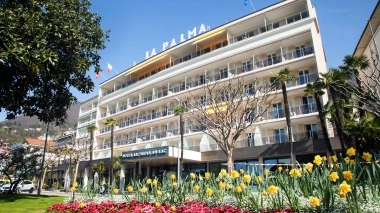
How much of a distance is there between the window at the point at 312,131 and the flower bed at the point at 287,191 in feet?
67.3

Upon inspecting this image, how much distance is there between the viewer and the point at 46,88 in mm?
12383

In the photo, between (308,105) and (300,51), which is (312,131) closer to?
(308,105)

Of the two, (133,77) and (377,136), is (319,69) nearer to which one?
(377,136)

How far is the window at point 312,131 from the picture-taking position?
1043 inches

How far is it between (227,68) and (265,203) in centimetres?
2902

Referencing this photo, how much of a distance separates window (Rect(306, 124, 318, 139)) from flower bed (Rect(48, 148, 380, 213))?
20.5 metres

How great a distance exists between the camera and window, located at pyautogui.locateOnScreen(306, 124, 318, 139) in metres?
26.5

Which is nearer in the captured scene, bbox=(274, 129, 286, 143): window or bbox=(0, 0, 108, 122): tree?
bbox=(0, 0, 108, 122): tree

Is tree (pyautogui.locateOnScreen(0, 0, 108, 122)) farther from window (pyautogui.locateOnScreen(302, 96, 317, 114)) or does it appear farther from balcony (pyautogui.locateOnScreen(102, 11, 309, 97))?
balcony (pyautogui.locateOnScreen(102, 11, 309, 97))

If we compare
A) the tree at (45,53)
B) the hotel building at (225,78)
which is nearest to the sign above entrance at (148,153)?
the hotel building at (225,78)

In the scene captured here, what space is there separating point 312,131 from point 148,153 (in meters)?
17.9

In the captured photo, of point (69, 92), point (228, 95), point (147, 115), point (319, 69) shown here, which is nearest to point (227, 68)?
point (319, 69)

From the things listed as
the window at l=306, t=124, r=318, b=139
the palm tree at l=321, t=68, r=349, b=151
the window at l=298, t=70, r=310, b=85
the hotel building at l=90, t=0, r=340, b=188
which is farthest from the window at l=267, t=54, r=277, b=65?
the palm tree at l=321, t=68, r=349, b=151

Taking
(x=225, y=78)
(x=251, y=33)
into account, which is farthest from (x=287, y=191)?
(x=251, y=33)
